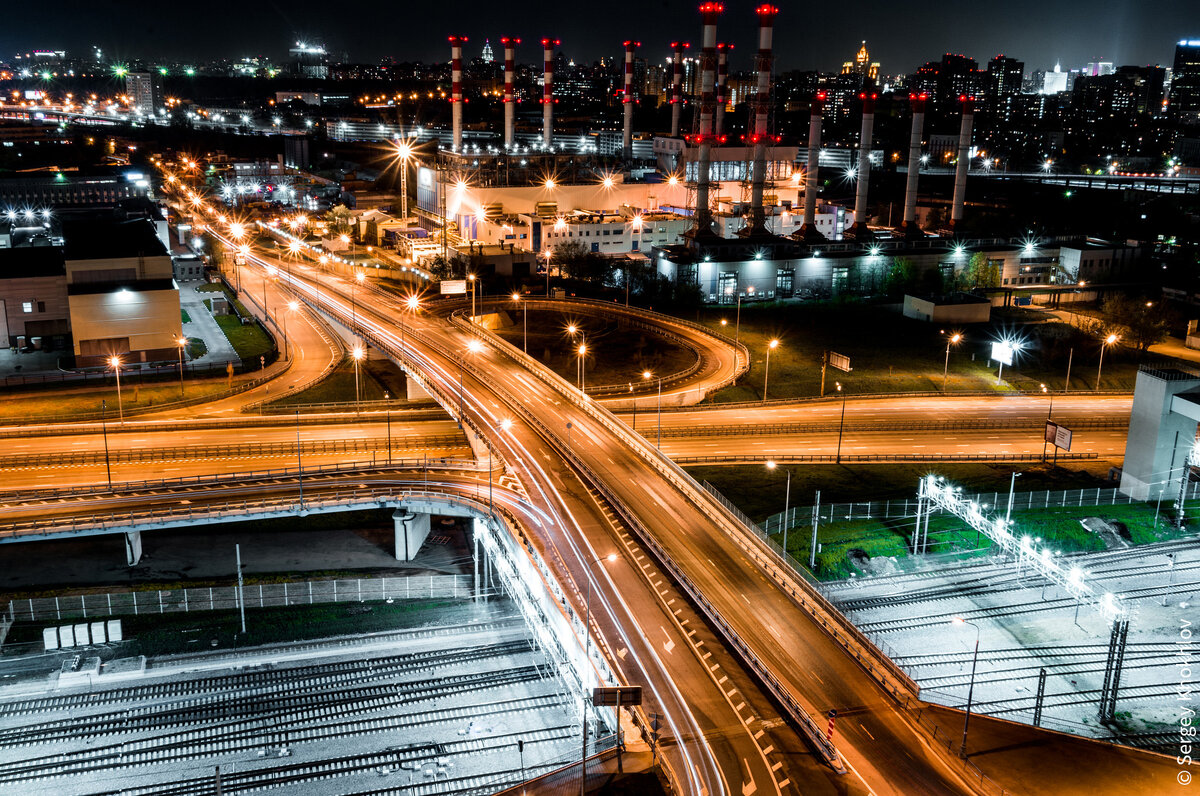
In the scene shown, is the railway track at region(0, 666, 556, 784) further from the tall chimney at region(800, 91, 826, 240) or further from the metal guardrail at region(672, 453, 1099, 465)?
the tall chimney at region(800, 91, 826, 240)

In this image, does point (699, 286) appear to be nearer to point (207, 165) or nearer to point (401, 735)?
point (401, 735)

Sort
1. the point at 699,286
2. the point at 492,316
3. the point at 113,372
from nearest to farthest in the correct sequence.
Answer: the point at 113,372
the point at 492,316
the point at 699,286

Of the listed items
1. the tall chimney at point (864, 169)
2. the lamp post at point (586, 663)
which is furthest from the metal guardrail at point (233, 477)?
the tall chimney at point (864, 169)

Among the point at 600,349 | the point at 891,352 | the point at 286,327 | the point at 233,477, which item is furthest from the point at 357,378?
the point at 891,352

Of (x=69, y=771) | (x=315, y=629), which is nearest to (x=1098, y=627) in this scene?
(x=315, y=629)

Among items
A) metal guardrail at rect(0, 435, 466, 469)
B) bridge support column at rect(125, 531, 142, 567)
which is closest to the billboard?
metal guardrail at rect(0, 435, 466, 469)
